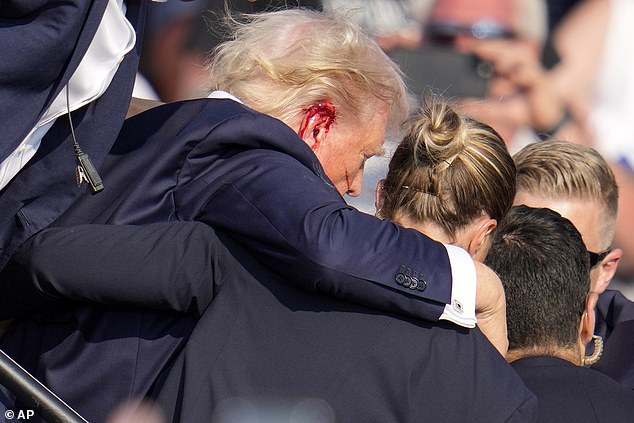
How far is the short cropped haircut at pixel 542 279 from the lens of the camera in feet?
6.31

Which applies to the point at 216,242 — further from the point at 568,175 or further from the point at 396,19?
the point at 396,19

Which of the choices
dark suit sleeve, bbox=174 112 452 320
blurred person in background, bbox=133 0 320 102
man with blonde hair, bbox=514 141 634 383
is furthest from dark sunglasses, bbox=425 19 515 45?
dark suit sleeve, bbox=174 112 452 320

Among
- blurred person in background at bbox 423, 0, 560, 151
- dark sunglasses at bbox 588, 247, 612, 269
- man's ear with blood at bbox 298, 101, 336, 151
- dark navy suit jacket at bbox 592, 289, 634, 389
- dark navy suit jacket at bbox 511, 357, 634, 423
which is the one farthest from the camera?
blurred person in background at bbox 423, 0, 560, 151

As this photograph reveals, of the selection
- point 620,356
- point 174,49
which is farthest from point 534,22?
point 620,356

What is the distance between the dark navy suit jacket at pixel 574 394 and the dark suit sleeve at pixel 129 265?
2.11 feet

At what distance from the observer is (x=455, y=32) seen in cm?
414

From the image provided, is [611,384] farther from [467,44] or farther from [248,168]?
[467,44]

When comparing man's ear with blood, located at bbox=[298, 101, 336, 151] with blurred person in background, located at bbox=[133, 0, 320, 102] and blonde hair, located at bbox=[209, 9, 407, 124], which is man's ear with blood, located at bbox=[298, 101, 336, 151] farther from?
blurred person in background, located at bbox=[133, 0, 320, 102]

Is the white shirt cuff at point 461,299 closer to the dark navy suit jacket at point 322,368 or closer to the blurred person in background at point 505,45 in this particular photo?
the dark navy suit jacket at point 322,368

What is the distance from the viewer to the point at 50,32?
1497 mm

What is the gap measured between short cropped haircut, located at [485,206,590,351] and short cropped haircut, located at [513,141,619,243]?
686 mm

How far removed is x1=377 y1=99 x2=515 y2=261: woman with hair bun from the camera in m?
1.89

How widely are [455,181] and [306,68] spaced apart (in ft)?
1.15

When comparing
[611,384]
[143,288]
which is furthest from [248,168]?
[611,384]
